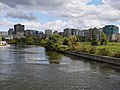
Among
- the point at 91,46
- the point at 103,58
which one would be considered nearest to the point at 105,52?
the point at 103,58

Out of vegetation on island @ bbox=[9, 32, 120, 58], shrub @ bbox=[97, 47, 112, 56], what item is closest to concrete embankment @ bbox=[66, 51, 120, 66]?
vegetation on island @ bbox=[9, 32, 120, 58]

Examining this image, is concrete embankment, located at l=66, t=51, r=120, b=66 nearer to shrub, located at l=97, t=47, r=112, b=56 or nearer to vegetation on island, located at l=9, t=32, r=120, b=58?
vegetation on island, located at l=9, t=32, r=120, b=58

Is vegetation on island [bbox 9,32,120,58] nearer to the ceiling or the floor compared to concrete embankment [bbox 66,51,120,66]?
nearer to the ceiling

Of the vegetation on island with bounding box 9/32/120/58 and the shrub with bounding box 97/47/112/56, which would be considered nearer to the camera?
the shrub with bounding box 97/47/112/56

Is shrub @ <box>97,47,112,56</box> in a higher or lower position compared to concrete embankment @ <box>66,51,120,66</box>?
higher

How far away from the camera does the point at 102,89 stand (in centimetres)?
3397

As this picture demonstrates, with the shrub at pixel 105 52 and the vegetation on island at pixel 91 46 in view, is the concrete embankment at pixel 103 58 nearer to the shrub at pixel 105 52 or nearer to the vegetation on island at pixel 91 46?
the vegetation on island at pixel 91 46

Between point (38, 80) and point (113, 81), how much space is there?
11860 millimetres

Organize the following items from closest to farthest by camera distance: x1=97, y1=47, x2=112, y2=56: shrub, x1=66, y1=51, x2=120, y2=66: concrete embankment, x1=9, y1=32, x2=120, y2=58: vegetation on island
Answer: x1=66, y1=51, x2=120, y2=66: concrete embankment → x1=97, y1=47, x2=112, y2=56: shrub → x1=9, y1=32, x2=120, y2=58: vegetation on island

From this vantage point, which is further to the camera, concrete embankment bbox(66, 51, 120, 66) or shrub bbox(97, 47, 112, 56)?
shrub bbox(97, 47, 112, 56)

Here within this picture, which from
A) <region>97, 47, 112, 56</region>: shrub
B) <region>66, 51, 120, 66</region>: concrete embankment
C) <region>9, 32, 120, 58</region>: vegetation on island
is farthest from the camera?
<region>9, 32, 120, 58</region>: vegetation on island

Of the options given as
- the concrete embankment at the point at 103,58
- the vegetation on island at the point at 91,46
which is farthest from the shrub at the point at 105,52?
the concrete embankment at the point at 103,58

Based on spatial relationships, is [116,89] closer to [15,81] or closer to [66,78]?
[66,78]

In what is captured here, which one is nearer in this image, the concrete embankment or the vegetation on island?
the concrete embankment
